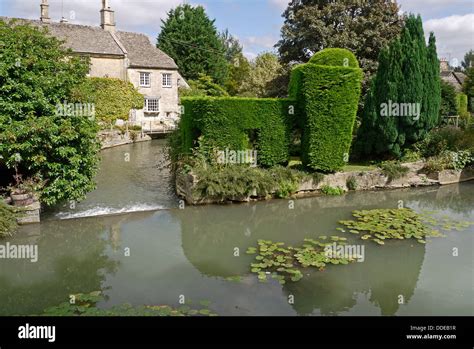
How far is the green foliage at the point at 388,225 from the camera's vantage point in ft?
34.5

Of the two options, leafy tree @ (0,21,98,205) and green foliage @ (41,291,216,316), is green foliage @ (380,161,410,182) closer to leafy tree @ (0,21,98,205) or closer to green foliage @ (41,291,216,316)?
leafy tree @ (0,21,98,205)

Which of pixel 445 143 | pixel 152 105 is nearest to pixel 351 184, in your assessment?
pixel 445 143

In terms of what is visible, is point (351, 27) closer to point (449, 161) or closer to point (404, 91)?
point (404, 91)

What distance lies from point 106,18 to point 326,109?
29.0 metres

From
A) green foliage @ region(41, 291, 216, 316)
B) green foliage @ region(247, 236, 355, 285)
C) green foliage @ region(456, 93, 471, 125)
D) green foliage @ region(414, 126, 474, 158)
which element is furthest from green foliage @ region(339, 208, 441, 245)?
green foliage @ region(456, 93, 471, 125)

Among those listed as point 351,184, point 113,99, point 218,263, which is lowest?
point 218,263

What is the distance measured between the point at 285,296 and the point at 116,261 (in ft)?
13.1

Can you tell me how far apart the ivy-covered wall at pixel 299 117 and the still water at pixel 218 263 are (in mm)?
2358

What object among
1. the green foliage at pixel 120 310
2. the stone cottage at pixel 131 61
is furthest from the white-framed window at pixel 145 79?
the green foliage at pixel 120 310

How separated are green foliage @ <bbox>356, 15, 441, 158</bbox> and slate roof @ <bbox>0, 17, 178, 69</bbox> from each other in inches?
966

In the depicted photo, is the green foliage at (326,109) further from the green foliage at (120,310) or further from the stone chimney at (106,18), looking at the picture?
the stone chimney at (106,18)

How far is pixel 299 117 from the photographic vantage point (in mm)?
16125

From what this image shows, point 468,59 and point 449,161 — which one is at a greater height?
point 468,59
